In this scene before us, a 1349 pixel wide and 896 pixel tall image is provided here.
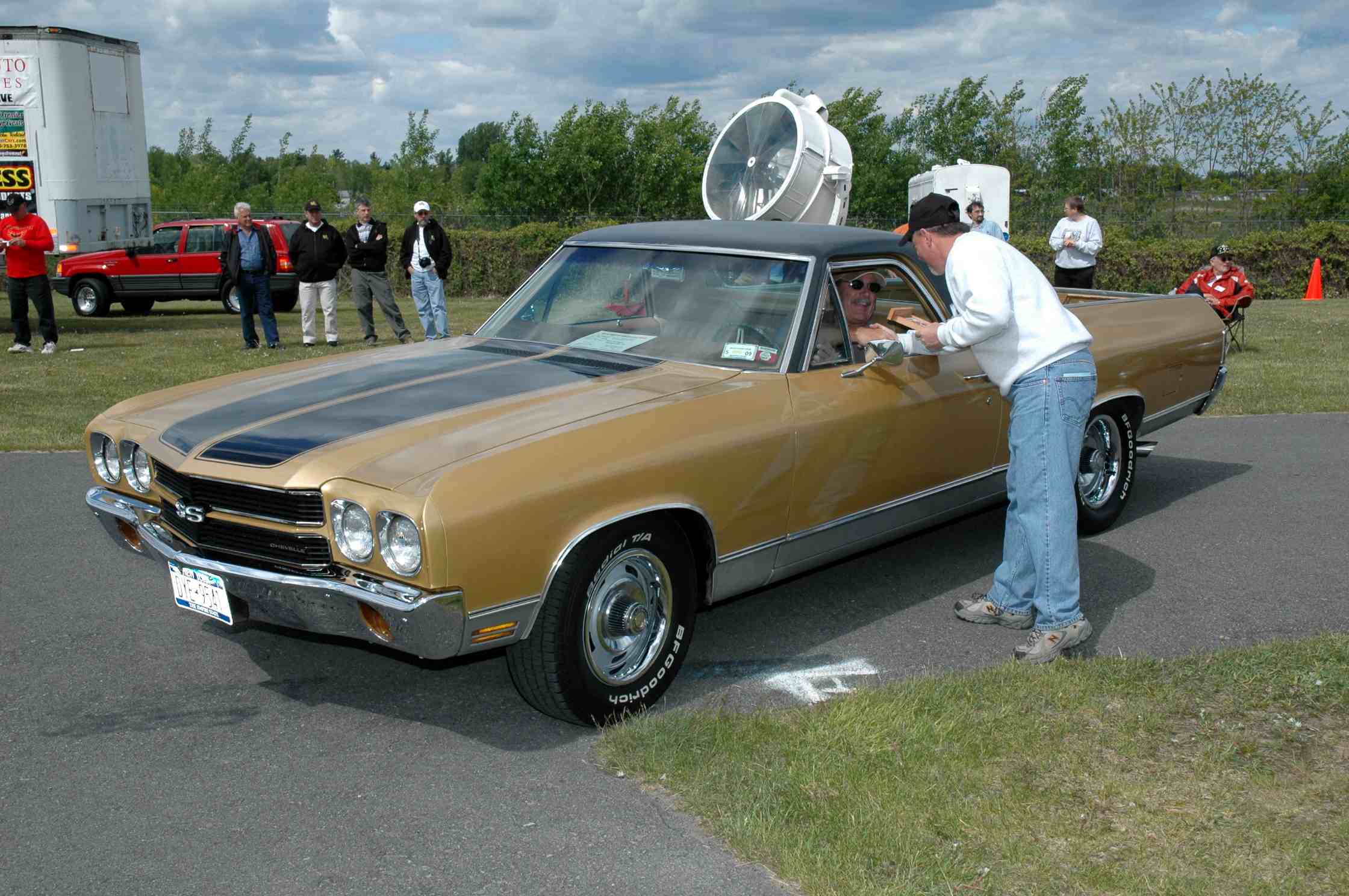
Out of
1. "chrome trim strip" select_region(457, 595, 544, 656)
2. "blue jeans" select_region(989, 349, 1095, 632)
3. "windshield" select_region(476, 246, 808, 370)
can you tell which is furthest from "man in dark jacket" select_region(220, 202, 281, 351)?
"chrome trim strip" select_region(457, 595, 544, 656)

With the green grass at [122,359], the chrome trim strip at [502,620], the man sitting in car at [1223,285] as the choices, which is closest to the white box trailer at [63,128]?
the green grass at [122,359]

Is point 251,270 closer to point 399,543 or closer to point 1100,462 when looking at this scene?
point 1100,462

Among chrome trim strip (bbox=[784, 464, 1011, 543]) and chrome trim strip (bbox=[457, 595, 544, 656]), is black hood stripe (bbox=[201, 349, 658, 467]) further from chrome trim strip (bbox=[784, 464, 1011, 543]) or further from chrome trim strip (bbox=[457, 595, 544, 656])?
chrome trim strip (bbox=[784, 464, 1011, 543])

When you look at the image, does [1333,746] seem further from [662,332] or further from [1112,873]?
[662,332]

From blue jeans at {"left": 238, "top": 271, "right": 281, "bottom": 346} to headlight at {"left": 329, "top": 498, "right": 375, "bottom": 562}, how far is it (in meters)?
11.9

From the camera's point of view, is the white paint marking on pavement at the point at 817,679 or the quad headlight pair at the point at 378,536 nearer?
the quad headlight pair at the point at 378,536

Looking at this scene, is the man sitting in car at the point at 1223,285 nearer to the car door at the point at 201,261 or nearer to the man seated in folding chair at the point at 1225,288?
the man seated in folding chair at the point at 1225,288

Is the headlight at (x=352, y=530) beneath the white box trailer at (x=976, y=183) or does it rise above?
beneath

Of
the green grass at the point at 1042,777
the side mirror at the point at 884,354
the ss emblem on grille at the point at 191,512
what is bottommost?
the green grass at the point at 1042,777

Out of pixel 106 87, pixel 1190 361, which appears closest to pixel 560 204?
pixel 106 87

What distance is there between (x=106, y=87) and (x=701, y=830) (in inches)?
679

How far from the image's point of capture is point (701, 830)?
3.60 meters

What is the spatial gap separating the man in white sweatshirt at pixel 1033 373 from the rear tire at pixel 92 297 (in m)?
20.2

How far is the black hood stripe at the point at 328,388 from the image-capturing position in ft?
14.6
